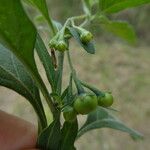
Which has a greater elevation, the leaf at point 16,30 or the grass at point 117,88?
the leaf at point 16,30

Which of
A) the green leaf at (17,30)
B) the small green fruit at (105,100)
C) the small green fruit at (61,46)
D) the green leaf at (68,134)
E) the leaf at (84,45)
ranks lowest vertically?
the green leaf at (68,134)

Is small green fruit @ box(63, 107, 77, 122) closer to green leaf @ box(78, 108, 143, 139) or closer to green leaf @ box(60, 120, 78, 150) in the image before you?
green leaf @ box(60, 120, 78, 150)

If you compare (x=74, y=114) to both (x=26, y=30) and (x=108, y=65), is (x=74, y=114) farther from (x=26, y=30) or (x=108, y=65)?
(x=108, y=65)

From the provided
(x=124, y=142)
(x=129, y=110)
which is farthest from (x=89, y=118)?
(x=129, y=110)

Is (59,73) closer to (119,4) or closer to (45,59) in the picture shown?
(45,59)

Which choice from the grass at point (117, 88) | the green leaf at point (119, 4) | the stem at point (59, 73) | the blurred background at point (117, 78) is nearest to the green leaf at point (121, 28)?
the green leaf at point (119, 4)

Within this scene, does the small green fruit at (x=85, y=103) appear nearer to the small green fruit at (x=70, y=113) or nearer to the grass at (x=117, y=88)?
the small green fruit at (x=70, y=113)

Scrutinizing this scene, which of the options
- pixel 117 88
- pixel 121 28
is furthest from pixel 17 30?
pixel 117 88
